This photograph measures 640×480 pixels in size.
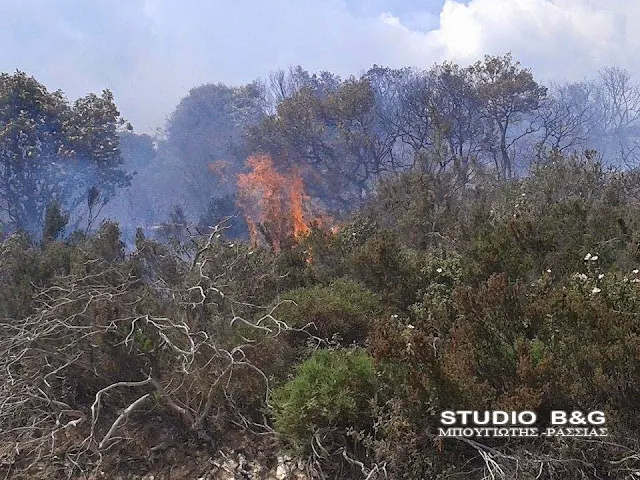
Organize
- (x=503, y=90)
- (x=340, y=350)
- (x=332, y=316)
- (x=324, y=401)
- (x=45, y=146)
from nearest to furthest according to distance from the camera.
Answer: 1. (x=324, y=401)
2. (x=340, y=350)
3. (x=332, y=316)
4. (x=45, y=146)
5. (x=503, y=90)

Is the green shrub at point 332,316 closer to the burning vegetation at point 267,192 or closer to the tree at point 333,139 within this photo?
the burning vegetation at point 267,192

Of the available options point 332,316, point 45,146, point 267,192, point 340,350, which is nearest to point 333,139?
point 267,192

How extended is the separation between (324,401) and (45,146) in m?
13.5

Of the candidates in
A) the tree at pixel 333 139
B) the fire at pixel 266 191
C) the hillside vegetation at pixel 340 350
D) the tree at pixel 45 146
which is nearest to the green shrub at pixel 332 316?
the hillside vegetation at pixel 340 350

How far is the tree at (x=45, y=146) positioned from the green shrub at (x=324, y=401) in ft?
39.0

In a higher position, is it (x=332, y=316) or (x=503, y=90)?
(x=503, y=90)

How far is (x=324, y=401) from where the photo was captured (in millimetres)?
3229

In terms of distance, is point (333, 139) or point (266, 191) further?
point (333, 139)

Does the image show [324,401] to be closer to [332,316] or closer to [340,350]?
[340,350]

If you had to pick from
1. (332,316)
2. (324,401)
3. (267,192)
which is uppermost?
(267,192)

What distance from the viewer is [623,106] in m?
31.5

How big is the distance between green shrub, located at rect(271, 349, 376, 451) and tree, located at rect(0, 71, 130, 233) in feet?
39.0

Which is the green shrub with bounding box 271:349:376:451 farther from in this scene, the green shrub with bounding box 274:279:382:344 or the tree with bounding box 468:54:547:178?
the tree with bounding box 468:54:547:178

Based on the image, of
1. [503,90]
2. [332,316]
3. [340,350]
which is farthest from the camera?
[503,90]
